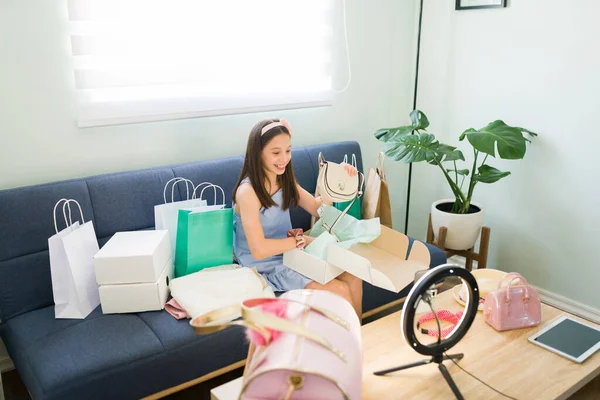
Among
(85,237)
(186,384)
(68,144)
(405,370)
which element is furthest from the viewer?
(68,144)

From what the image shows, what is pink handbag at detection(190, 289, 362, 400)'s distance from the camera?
106 cm

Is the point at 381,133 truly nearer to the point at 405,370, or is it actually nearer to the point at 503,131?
the point at 503,131

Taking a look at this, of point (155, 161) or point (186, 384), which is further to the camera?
point (155, 161)

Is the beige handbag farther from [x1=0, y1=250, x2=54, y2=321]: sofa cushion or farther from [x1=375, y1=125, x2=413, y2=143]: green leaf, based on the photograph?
[x1=0, y1=250, x2=54, y2=321]: sofa cushion

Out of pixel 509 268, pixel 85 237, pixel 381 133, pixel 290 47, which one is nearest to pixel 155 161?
pixel 85 237

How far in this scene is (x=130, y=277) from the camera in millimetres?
1880

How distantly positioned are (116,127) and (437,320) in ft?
5.10

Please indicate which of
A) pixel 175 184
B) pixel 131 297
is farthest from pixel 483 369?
pixel 175 184

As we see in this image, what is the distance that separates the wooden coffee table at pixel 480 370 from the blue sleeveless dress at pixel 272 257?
451mm

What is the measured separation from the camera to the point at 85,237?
1.98 m

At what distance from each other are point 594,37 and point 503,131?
55 centimetres

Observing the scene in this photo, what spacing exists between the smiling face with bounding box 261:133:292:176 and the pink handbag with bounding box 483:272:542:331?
0.87 m

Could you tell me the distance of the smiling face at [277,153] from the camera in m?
2.05

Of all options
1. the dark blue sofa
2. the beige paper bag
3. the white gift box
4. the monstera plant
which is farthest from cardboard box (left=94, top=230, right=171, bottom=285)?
the monstera plant
